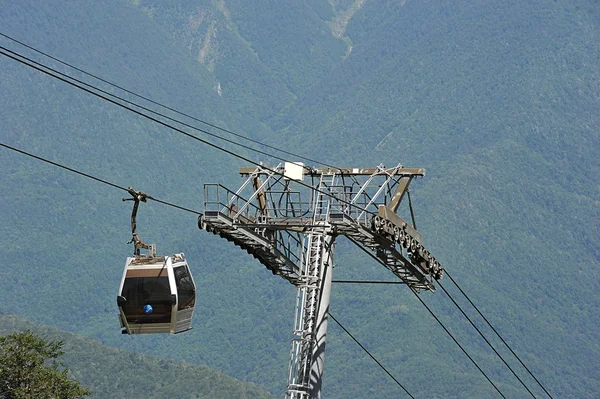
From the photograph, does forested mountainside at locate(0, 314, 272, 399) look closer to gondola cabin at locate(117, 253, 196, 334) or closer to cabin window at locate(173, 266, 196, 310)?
cabin window at locate(173, 266, 196, 310)

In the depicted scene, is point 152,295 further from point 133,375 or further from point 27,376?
point 133,375

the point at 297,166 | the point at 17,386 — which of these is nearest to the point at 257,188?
the point at 297,166

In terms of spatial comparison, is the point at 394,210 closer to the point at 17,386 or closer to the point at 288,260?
the point at 288,260

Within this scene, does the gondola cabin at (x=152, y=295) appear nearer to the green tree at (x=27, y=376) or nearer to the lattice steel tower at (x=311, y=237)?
the lattice steel tower at (x=311, y=237)

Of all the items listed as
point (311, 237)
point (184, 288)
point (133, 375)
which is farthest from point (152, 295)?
point (133, 375)

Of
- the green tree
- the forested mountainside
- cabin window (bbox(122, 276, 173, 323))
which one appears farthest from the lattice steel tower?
the forested mountainside

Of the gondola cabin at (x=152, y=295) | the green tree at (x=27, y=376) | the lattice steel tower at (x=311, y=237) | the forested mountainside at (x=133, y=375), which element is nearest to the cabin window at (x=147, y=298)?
the gondola cabin at (x=152, y=295)
